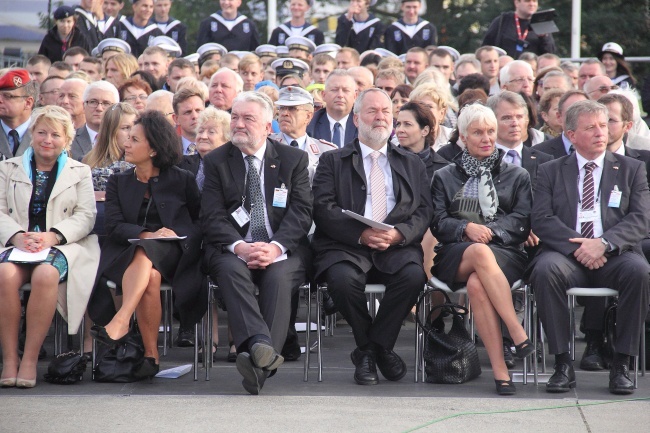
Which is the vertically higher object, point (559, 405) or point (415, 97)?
point (415, 97)

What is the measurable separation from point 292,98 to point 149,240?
2.15 m

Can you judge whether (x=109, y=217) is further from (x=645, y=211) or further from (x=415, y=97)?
(x=645, y=211)

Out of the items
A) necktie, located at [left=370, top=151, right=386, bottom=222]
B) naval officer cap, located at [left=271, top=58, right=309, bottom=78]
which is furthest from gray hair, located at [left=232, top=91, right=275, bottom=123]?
naval officer cap, located at [left=271, top=58, right=309, bottom=78]

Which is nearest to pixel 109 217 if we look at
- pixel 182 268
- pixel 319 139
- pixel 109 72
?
pixel 182 268

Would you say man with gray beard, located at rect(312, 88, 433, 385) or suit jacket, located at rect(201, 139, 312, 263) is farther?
suit jacket, located at rect(201, 139, 312, 263)

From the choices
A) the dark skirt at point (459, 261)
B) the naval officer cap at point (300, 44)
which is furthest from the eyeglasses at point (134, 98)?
the naval officer cap at point (300, 44)

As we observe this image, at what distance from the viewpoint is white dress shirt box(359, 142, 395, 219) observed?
7.44 metres

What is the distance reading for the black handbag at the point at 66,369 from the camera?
693 cm

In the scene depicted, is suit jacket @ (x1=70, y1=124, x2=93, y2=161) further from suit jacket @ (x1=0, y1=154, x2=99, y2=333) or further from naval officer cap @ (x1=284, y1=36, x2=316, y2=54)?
naval officer cap @ (x1=284, y1=36, x2=316, y2=54)

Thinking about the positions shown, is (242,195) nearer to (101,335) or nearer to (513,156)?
(101,335)

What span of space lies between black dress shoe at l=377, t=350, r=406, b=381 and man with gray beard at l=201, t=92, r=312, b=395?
67 centimetres

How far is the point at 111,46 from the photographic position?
13508 millimetres

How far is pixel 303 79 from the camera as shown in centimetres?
1211

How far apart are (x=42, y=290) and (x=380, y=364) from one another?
2.25 m
